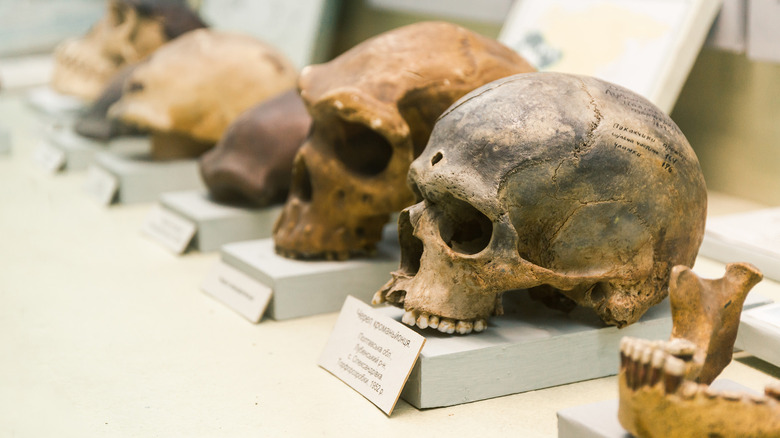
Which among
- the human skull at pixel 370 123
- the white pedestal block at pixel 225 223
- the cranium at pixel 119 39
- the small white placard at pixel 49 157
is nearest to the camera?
the human skull at pixel 370 123

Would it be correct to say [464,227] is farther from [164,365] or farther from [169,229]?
[169,229]

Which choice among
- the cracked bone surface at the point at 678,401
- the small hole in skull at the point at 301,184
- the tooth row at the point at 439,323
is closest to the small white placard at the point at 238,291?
the small hole in skull at the point at 301,184

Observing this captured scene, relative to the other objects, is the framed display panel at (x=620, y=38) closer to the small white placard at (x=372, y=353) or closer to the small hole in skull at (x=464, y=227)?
the small hole in skull at (x=464, y=227)

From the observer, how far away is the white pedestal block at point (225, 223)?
3.08m

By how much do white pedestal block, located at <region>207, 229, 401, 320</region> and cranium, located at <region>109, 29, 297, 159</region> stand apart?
44.1 inches

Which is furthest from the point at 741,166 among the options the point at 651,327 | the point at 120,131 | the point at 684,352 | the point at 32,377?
the point at 120,131

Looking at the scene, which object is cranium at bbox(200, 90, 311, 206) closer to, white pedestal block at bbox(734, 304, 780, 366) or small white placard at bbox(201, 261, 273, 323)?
small white placard at bbox(201, 261, 273, 323)

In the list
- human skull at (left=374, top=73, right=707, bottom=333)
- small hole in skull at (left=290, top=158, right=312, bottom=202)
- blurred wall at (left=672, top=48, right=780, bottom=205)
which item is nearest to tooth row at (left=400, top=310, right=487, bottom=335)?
human skull at (left=374, top=73, right=707, bottom=333)

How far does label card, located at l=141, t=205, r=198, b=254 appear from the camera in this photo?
309 centimetres

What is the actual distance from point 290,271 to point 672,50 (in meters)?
1.45

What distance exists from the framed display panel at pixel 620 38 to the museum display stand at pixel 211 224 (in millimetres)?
1151

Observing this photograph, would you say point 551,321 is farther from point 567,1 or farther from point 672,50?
point 567,1

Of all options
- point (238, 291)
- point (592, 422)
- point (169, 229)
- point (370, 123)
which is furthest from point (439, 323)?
point (169, 229)

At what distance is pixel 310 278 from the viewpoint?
2479 millimetres
